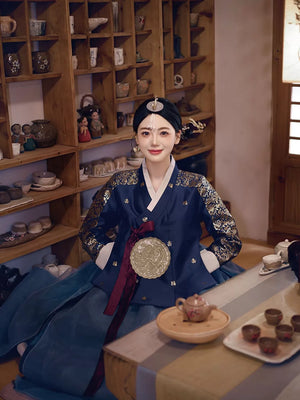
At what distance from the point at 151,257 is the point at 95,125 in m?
1.72

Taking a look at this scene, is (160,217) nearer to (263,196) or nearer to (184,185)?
(184,185)

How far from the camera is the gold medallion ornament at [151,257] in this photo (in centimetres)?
288

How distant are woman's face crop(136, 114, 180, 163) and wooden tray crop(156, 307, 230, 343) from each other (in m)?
1.00

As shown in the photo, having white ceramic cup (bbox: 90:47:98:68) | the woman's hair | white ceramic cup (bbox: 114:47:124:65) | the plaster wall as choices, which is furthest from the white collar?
the plaster wall

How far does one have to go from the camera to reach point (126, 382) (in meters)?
1.99

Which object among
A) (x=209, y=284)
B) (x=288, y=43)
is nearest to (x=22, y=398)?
(x=209, y=284)

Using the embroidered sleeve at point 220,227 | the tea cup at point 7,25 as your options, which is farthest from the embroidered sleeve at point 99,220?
the tea cup at point 7,25

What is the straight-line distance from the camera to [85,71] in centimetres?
418

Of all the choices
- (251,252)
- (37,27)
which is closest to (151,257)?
(37,27)

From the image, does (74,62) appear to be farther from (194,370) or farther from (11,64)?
(194,370)

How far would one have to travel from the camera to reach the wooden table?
5.81ft

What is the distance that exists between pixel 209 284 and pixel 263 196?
7.81ft

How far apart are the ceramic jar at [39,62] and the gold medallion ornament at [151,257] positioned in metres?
1.67

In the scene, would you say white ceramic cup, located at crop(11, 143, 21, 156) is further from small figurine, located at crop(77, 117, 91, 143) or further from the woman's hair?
the woman's hair
